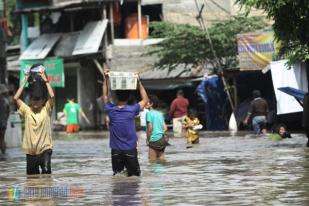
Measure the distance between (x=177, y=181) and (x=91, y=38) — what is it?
1127 inches

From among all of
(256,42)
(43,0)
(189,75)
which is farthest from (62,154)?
(43,0)

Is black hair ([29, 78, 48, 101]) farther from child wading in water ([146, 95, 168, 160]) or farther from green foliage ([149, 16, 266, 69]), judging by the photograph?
green foliage ([149, 16, 266, 69])

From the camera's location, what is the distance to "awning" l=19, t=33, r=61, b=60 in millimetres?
42684

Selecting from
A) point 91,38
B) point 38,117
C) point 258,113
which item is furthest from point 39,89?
point 91,38

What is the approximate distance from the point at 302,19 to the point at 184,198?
863 cm

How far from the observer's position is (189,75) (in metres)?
36.0

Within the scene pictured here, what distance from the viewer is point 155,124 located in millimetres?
16359

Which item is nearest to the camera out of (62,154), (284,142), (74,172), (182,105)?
(74,172)

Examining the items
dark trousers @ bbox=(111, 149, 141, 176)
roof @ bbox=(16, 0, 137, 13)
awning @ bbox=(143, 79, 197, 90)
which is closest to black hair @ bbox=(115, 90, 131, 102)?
dark trousers @ bbox=(111, 149, 141, 176)

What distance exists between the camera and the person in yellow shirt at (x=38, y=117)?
12.9 m

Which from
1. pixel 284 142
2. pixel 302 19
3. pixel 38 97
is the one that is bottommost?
pixel 284 142

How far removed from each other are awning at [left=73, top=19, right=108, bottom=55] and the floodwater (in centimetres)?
2044

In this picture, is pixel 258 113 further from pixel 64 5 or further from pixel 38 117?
pixel 64 5

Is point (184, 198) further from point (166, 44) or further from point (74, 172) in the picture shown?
point (166, 44)
